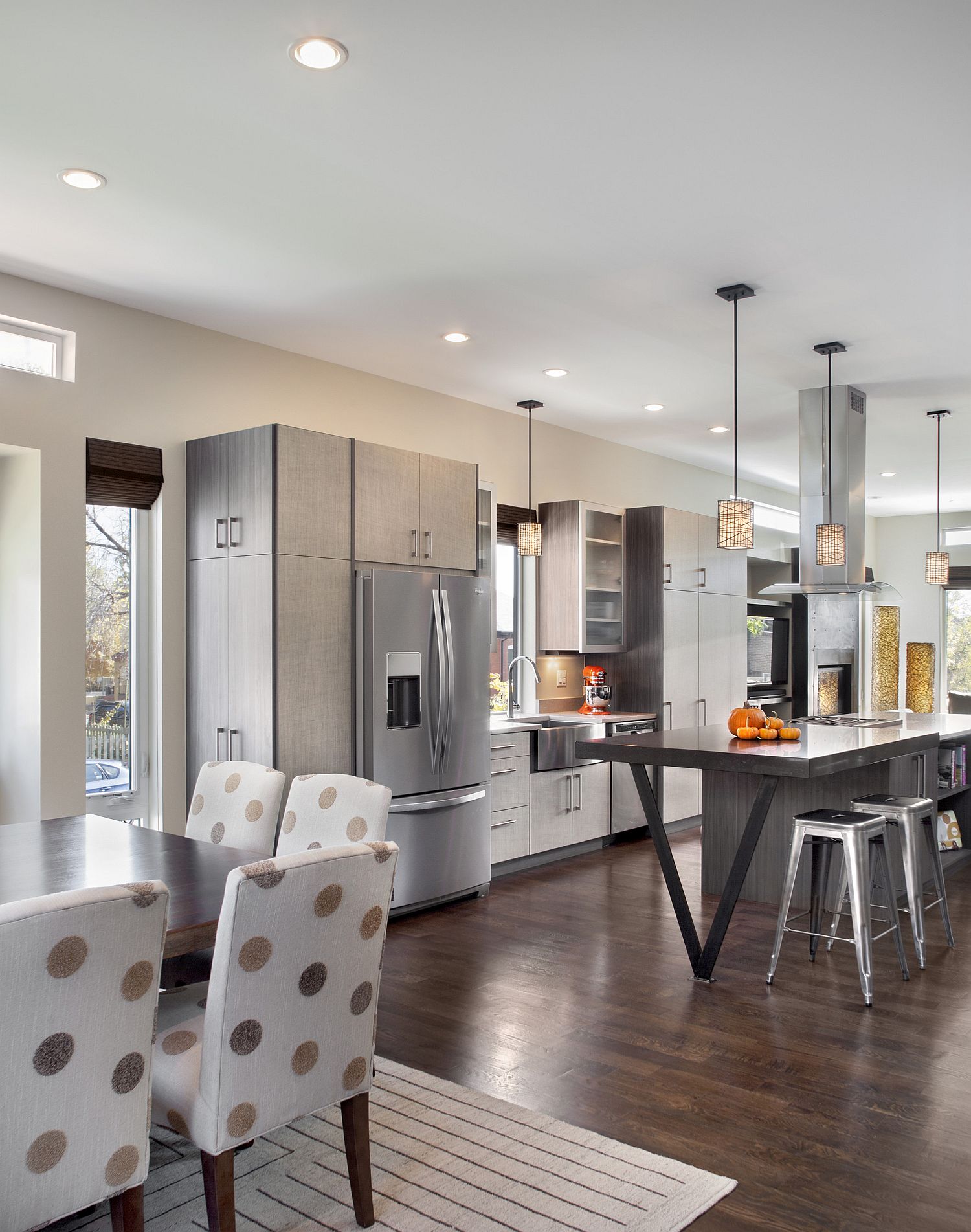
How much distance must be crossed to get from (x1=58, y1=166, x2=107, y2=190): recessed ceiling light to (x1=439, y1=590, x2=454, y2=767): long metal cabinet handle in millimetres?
2319

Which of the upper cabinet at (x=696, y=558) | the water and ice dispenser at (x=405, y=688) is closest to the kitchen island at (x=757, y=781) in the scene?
the water and ice dispenser at (x=405, y=688)

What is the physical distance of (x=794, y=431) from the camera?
696 centimetres

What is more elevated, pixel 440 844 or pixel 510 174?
pixel 510 174

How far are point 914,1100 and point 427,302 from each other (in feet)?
11.2

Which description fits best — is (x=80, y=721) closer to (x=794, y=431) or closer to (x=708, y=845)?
(x=708, y=845)

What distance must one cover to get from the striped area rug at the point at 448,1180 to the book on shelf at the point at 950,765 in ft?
12.6

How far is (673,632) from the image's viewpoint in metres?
6.88

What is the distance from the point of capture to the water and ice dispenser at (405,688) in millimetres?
4570

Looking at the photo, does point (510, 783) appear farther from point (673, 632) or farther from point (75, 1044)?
point (75, 1044)

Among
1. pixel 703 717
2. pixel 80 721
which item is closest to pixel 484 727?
pixel 80 721

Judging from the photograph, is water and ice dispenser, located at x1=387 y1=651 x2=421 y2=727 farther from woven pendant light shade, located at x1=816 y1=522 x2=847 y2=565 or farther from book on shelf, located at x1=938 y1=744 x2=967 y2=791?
book on shelf, located at x1=938 y1=744 x2=967 y2=791

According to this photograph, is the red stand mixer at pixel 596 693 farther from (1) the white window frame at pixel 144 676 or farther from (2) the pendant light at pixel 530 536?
(1) the white window frame at pixel 144 676

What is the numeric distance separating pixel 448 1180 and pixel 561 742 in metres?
3.58

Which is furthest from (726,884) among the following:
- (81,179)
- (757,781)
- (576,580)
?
(81,179)
